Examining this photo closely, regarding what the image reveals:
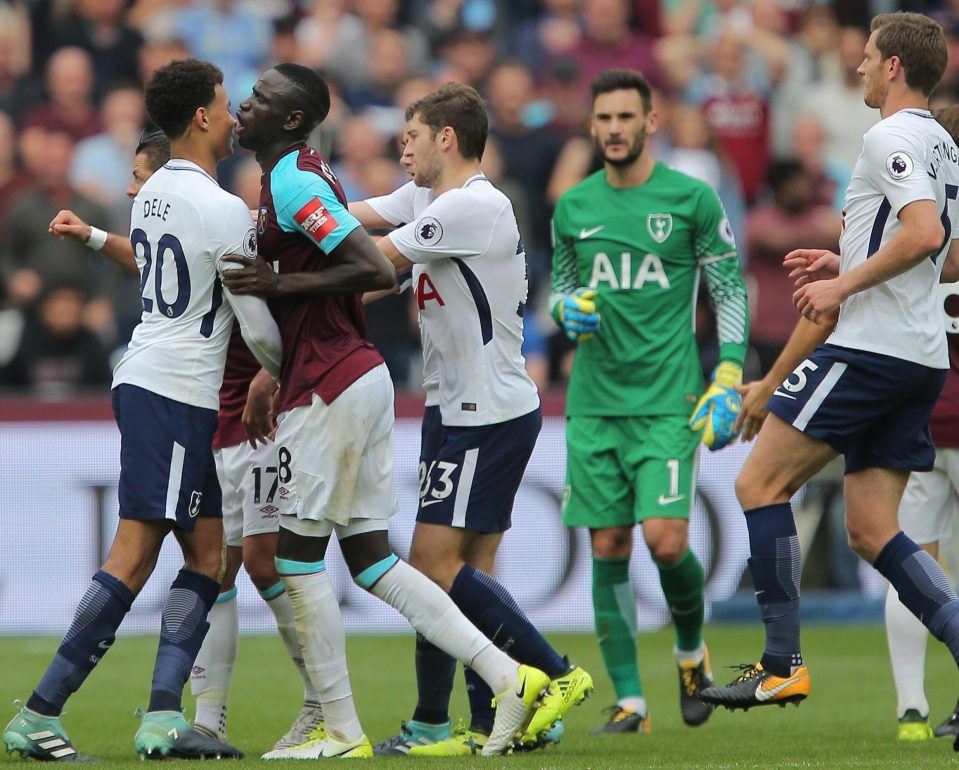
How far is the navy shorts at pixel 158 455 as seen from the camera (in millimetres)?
6035

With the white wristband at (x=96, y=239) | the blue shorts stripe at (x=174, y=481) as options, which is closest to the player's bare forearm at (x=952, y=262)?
the blue shorts stripe at (x=174, y=481)

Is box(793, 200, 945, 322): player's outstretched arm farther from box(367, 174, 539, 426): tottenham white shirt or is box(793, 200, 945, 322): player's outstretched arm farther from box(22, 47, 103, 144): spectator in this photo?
box(22, 47, 103, 144): spectator

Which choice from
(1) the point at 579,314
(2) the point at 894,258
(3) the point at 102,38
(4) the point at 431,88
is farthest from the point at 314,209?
(3) the point at 102,38

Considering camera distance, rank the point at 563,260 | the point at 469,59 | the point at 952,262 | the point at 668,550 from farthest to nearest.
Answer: the point at 469,59
the point at 563,260
the point at 668,550
the point at 952,262

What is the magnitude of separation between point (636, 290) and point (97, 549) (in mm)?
5192

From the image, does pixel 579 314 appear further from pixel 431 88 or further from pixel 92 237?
pixel 431 88

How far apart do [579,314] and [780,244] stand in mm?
6324

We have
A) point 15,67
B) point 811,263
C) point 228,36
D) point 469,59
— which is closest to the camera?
point 811,263

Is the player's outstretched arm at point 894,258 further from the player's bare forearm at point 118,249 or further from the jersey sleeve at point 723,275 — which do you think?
the player's bare forearm at point 118,249

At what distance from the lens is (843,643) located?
433 inches

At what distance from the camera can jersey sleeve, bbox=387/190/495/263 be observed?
635 cm

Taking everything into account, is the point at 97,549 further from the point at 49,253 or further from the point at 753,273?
the point at 753,273

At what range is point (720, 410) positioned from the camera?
727 centimetres

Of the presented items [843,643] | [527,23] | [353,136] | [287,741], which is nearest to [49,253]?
[353,136]
